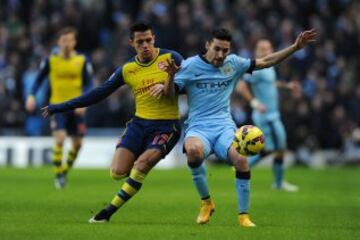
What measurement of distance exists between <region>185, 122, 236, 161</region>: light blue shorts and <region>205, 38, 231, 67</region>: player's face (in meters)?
0.77

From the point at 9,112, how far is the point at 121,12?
17.7ft

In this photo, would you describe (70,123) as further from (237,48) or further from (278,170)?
(237,48)

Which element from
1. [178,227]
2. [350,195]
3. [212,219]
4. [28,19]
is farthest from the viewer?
[28,19]

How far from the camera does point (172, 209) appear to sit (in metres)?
14.2

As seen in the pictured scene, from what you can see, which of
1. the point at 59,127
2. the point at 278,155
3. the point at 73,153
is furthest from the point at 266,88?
the point at 59,127

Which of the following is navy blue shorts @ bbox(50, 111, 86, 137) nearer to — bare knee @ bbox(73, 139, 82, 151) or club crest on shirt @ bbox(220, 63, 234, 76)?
bare knee @ bbox(73, 139, 82, 151)

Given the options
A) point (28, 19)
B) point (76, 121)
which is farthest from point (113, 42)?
point (76, 121)

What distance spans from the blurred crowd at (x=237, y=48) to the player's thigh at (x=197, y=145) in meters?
15.2

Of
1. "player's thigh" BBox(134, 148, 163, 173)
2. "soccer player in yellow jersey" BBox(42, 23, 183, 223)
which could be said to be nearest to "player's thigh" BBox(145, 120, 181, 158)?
"soccer player in yellow jersey" BBox(42, 23, 183, 223)

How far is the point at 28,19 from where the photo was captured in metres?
33.2

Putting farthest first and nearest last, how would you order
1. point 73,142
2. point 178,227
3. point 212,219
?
1. point 73,142
2. point 212,219
3. point 178,227

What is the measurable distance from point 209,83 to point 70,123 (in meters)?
7.15

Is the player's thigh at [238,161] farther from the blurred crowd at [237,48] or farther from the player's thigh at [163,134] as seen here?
the blurred crowd at [237,48]

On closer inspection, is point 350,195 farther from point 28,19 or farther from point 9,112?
point 28,19
